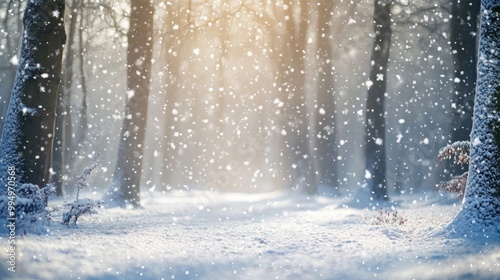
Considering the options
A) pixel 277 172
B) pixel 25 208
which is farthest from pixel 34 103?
pixel 277 172

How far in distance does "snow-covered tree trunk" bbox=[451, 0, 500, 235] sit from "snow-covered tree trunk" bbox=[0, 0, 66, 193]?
8449 mm

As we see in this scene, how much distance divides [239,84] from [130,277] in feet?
99.8

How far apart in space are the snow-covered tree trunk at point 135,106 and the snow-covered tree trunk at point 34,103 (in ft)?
16.7

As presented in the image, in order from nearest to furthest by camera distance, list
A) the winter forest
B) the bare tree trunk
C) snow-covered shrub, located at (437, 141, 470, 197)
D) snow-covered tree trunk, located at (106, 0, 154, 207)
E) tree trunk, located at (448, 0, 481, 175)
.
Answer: the winter forest < snow-covered shrub, located at (437, 141, 470, 197) < snow-covered tree trunk, located at (106, 0, 154, 207) < tree trunk, located at (448, 0, 481, 175) < the bare tree trunk

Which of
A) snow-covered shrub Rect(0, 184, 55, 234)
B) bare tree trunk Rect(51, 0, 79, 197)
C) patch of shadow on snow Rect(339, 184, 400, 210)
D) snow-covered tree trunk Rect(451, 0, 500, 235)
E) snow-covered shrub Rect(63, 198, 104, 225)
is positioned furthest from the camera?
bare tree trunk Rect(51, 0, 79, 197)

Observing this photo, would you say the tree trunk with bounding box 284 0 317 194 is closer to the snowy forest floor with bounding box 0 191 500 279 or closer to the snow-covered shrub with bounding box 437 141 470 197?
the snow-covered shrub with bounding box 437 141 470 197

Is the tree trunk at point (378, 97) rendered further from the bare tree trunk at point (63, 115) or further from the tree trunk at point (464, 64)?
the bare tree trunk at point (63, 115)

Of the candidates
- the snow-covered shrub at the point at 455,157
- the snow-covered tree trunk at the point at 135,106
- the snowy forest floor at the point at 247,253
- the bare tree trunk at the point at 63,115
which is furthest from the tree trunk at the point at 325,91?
the bare tree trunk at the point at 63,115

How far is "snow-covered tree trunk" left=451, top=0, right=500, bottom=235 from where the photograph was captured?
7684mm

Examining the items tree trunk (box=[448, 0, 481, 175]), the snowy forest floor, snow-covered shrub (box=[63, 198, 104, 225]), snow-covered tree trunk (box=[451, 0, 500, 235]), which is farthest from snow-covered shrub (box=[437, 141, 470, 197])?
snow-covered shrub (box=[63, 198, 104, 225])

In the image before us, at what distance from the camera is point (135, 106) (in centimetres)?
1348

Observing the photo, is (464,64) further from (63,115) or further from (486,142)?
(63,115)

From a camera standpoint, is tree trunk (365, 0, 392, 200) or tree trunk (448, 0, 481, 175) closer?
tree trunk (365, 0, 392, 200)

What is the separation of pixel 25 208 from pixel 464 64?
17180 millimetres
